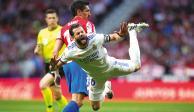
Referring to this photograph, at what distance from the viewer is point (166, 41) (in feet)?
80.6

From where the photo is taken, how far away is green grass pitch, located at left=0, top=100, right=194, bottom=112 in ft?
56.9

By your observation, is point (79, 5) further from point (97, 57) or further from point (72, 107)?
point (72, 107)

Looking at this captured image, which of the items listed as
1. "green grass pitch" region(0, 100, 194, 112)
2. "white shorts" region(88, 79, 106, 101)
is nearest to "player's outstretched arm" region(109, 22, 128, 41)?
"white shorts" region(88, 79, 106, 101)

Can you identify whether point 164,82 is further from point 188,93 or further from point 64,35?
point 64,35

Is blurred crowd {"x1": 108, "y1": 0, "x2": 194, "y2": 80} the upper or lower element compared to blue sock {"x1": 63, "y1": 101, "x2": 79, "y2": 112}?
upper

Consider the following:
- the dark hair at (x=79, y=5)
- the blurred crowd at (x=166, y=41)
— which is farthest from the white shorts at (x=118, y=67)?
the blurred crowd at (x=166, y=41)

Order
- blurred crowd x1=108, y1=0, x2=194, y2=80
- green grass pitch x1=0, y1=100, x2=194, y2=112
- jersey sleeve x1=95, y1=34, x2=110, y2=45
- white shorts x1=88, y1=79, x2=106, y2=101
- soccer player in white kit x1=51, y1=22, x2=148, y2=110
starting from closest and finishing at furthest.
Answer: soccer player in white kit x1=51, y1=22, x2=148, y2=110 < jersey sleeve x1=95, y1=34, x2=110, y2=45 < white shorts x1=88, y1=79, x2=106, y2=101 < green grass pitch x1=0, y1=100, x2=194, y2=112 < blurred crowd x1=108, y1=0, x2=194, y2=80

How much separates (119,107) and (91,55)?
7.87 meters

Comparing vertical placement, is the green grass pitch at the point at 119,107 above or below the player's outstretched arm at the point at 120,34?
below

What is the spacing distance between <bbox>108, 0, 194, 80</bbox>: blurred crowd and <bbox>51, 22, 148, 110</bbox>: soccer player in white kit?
35.5ft

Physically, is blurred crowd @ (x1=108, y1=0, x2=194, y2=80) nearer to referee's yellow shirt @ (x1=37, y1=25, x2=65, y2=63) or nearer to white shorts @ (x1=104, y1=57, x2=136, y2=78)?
referee's yellow shirt @ (x1=37, y1=25, x2=65, y2=63)

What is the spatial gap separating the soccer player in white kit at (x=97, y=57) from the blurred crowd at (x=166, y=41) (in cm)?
1081

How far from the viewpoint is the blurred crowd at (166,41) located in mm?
22594

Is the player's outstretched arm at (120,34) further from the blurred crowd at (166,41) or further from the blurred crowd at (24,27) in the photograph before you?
the blurred crowd at (24,27)
